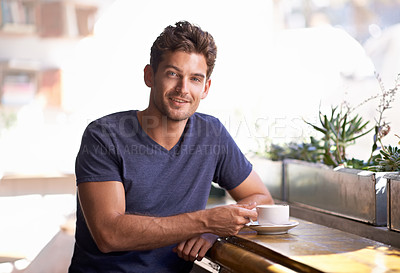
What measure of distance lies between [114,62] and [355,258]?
2.96 meters

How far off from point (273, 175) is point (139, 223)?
1082 millimetres

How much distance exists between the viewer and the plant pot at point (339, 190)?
1.66m

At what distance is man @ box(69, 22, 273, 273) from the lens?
140cm

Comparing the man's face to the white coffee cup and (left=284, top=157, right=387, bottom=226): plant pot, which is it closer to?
the white coffee cup

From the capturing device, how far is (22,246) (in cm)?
341

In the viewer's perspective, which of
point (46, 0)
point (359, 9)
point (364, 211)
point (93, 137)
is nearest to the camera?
point (93, 137)

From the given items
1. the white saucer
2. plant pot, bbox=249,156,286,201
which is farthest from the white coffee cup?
plant pot, bbox=249,156,286,201

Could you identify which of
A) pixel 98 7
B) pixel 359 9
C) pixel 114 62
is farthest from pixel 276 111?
pixel 98 7

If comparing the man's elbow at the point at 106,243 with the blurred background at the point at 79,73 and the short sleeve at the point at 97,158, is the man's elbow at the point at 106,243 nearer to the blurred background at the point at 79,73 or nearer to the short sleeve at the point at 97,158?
the short sleeve at the point at 97,158

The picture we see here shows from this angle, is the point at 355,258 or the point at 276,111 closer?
the point at 355,258

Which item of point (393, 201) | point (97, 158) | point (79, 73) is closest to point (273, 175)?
point (393, 201)

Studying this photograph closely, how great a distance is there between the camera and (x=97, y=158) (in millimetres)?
1477

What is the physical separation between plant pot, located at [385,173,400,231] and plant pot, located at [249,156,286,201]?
2.31 ft

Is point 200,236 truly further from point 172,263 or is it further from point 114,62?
point 114,62
